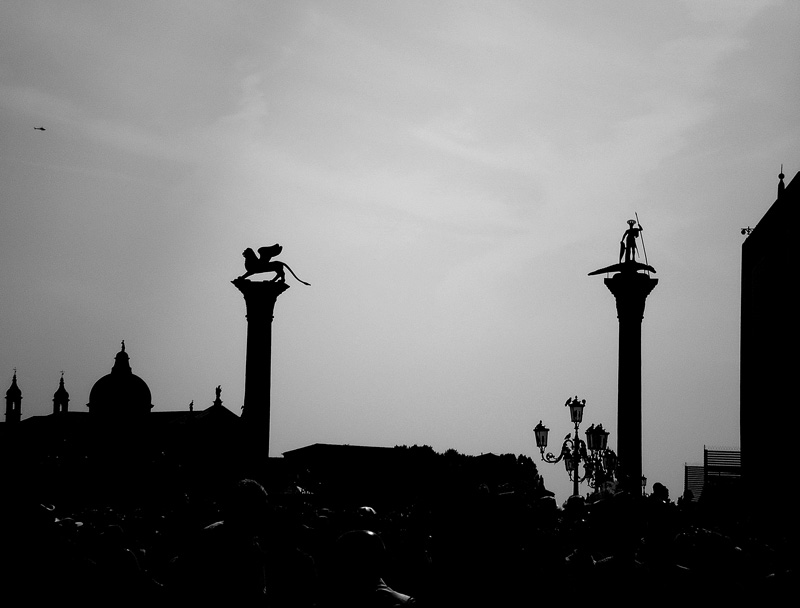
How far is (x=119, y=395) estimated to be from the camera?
80312mm

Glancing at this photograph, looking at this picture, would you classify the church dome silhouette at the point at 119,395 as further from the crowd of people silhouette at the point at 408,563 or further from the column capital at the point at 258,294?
the crowd of people silhouette at the point at 408,563

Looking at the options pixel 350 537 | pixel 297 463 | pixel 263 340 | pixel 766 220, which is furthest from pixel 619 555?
pixel 297 463

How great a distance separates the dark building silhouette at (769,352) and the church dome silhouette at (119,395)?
59.5m

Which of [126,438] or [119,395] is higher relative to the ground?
[119,395]

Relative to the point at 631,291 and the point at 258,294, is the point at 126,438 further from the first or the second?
the point at 631,291

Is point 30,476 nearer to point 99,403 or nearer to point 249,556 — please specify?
point 249,556

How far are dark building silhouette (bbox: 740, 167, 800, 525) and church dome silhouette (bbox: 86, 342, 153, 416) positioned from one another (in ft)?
195

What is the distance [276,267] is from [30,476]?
64.4 ft

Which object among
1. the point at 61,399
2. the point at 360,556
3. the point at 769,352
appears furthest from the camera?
the point at 61,399

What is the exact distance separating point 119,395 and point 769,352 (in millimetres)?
62907

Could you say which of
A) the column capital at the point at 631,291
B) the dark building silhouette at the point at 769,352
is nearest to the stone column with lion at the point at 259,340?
the column capital at the point at 631,291

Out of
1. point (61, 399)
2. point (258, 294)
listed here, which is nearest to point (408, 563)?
point (258, 294)

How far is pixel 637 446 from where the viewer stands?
2214 centimetres

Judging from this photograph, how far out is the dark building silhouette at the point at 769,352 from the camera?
87.7ft
